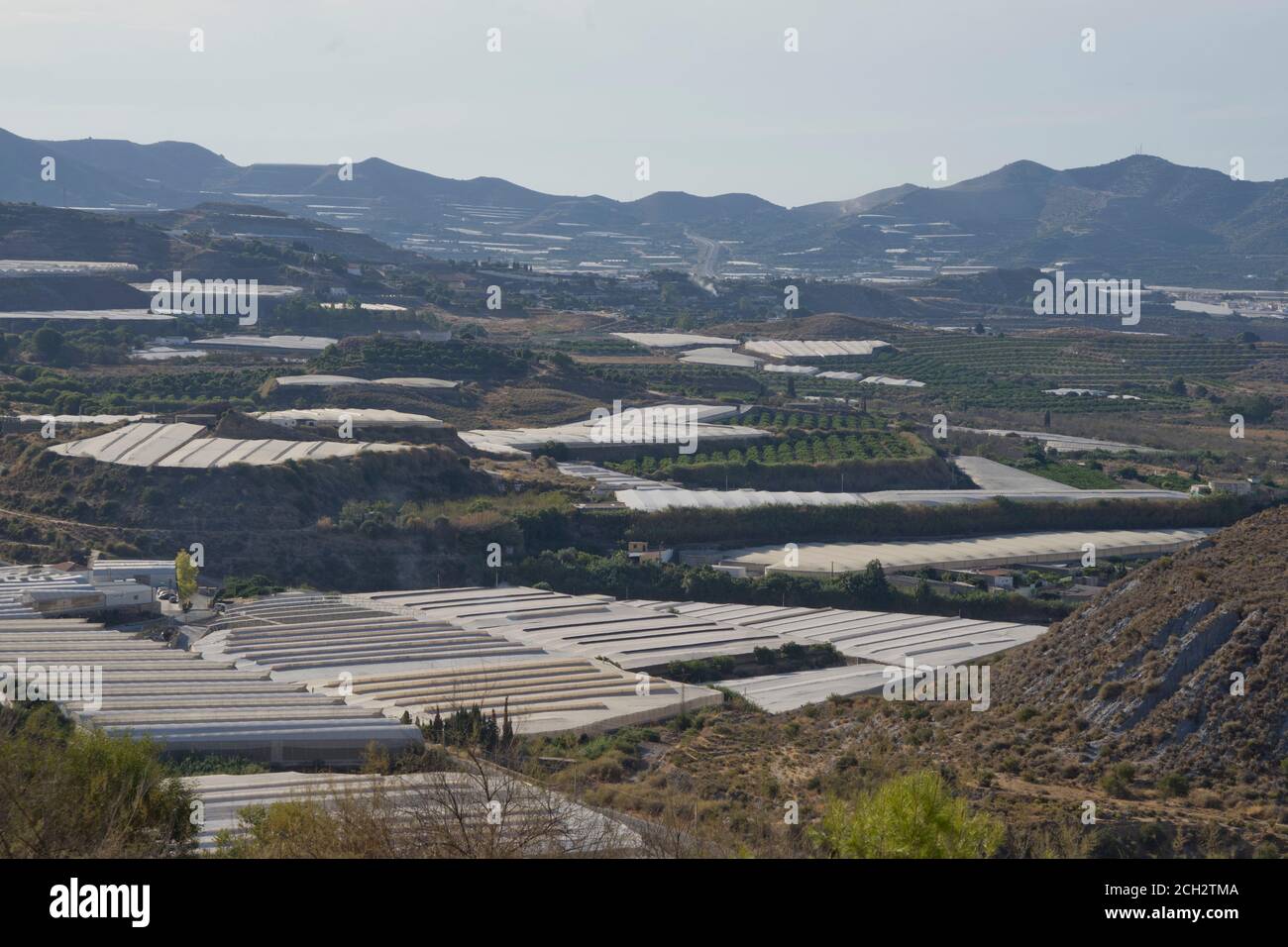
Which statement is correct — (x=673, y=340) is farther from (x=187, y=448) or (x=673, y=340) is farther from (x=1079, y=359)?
(x=187, y=448)

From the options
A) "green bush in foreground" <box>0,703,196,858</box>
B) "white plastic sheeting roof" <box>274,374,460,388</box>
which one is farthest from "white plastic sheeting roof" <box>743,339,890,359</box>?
"green bush in foreground" <box>0,703,196,858</box>

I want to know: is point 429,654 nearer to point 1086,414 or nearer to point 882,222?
point 1086,414

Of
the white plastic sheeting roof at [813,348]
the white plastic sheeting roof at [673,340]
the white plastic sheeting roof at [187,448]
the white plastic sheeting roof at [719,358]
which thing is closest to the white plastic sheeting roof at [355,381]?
the white plastic sheeting roof at [187,448]

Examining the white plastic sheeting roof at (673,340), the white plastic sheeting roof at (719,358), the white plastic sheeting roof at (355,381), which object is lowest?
the white plastic sheeting roof at (355,381)

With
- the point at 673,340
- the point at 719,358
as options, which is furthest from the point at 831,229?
the point at 719,358

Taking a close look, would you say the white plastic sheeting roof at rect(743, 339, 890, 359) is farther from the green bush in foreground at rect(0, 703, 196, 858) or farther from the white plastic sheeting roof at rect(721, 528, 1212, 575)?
the green bush in foreground at rect(0, 703, 196, 858)

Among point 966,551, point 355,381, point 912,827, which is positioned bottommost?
point 966,551

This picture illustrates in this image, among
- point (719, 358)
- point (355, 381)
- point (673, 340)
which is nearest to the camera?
point (355, 381)

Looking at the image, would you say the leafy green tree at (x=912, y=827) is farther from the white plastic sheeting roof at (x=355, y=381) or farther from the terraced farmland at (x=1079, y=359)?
the terraced farmland at (x=1079, y=359)

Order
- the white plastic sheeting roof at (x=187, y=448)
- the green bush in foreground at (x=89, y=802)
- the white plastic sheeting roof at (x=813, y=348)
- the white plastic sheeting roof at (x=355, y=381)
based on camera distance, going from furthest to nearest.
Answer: the white plastic sheeting roof at (x=813, y=348), the white plastic sheeting roof at (x=355, y=381), the white plastic sheeting roof at (x=187, y=448), the green bush in foreground at (x=89, y=802)

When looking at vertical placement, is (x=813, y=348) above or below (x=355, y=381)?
above

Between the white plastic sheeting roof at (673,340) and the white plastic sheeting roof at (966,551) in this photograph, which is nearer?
the white plastic sheeting roof at (966,551)
